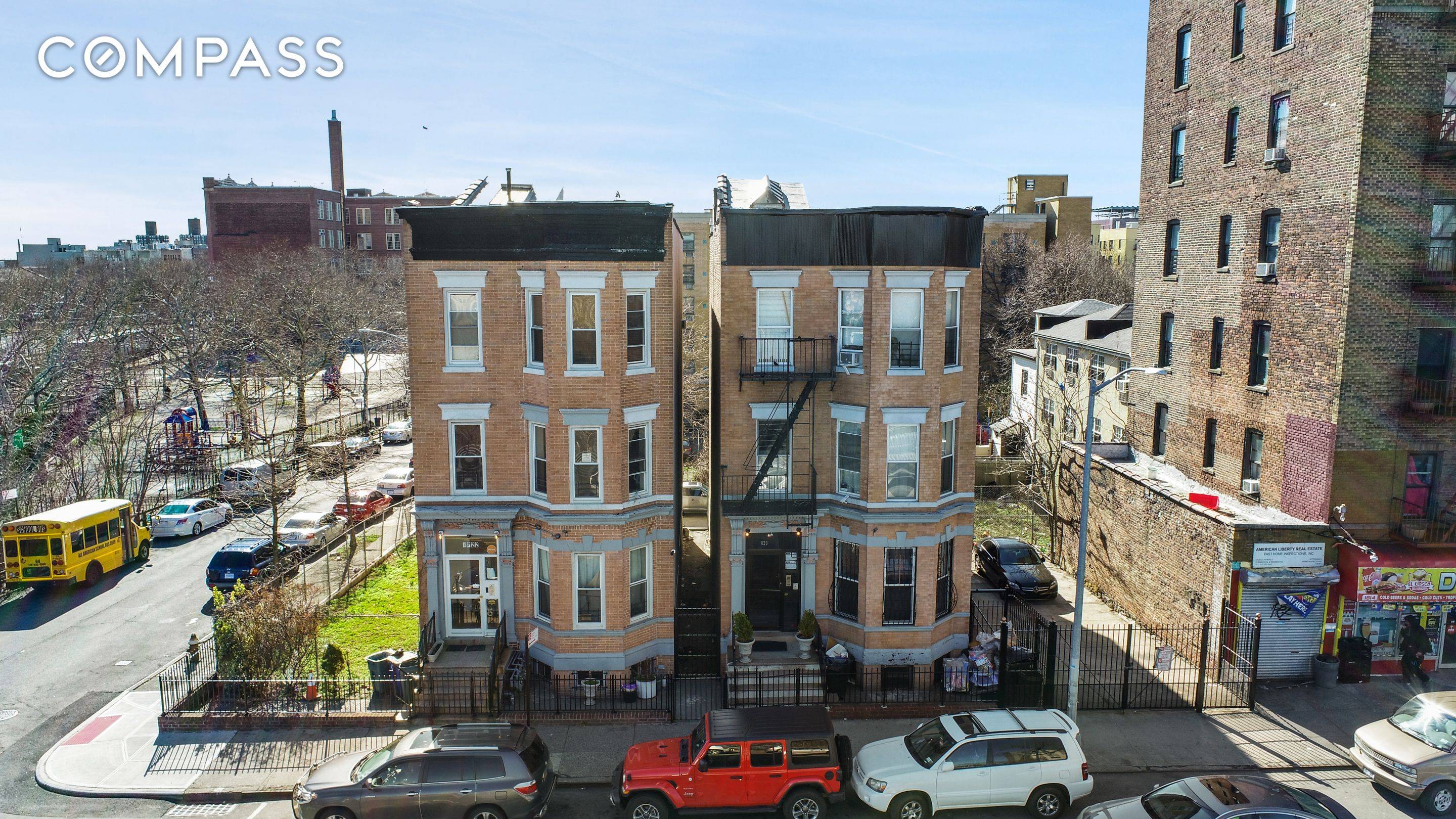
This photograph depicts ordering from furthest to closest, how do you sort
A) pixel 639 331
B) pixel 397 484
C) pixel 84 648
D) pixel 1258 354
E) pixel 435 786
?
pixel 397 484 < pixel 1258 354 < pixel 84 648 < pixel 639 331 < pixel 435 786

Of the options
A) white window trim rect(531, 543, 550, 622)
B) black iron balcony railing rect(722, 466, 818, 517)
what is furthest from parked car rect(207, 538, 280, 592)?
black iron balcony railing rect(722, 466, 818, 517)

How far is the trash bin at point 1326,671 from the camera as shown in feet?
67.4

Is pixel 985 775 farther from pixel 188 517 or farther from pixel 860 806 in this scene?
pixel 188 517

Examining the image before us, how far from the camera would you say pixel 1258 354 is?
920 inches

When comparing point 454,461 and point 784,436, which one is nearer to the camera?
point 784,436

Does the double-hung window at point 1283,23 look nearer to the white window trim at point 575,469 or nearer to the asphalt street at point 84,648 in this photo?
the white window trim at point 575,469

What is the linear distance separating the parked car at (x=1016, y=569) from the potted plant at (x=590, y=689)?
13649 mm

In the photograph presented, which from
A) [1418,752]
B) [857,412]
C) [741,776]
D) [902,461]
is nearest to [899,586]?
[902,461]

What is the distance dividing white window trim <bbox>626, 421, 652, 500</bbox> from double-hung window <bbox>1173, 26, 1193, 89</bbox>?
2068 cm

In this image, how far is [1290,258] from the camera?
2186 centimetres

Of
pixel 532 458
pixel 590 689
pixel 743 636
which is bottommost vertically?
pixel 590 689

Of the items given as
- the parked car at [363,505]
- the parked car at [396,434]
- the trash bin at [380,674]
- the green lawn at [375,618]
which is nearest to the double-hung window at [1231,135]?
the green lawn at [375,618]

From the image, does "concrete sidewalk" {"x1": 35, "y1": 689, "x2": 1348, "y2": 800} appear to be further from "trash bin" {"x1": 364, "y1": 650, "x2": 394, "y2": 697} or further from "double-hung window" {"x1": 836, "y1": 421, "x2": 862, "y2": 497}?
"double-hung window" {"x1": 836, "y1": 421, "x2": 862, "y2": 497}

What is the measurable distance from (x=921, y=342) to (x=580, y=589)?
9.95 meters
